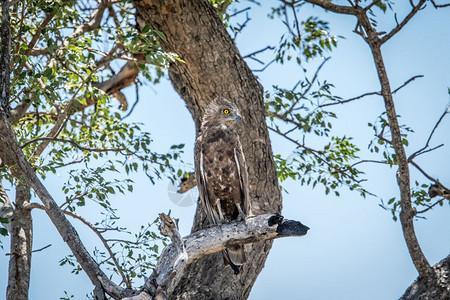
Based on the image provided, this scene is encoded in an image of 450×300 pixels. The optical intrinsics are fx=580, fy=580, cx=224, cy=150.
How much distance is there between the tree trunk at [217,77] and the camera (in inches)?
205

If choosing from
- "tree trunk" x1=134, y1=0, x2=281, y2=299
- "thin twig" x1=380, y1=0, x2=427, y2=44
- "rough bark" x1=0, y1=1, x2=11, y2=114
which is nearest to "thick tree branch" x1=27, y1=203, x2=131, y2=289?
"tree trunk" x1=134, y1=0, x2=281, y2=299

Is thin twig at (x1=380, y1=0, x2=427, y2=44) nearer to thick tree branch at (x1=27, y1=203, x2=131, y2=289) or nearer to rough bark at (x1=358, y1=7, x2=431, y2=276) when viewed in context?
rough bark at (x1=358, y1=7, x2=431, y2=276)

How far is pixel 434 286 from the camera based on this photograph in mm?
4488

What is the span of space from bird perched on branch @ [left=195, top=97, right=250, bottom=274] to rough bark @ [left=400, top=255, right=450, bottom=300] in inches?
54.8

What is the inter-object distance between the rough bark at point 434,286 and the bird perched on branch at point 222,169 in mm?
1391

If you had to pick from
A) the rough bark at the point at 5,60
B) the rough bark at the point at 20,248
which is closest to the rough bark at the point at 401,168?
the rough bark at the point at 5,60

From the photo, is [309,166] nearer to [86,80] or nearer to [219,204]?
[219,204]

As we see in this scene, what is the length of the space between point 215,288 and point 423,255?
1.72 m

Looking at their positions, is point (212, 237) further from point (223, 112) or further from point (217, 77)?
point (217, 77)

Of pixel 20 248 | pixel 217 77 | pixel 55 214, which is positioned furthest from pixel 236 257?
pixel 20 248

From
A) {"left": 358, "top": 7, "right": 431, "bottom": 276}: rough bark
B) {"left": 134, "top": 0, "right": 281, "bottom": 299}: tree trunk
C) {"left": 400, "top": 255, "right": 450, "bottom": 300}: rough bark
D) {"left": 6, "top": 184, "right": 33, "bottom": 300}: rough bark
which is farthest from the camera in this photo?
{"left": 134, "top": 0, "right": 281, "bottom": 299}: tree trunk

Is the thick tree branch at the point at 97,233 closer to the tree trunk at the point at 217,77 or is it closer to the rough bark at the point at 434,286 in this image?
the tree trunk at the point at 217,77

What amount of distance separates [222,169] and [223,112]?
0.51 meters

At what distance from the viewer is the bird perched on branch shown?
4.82 m
